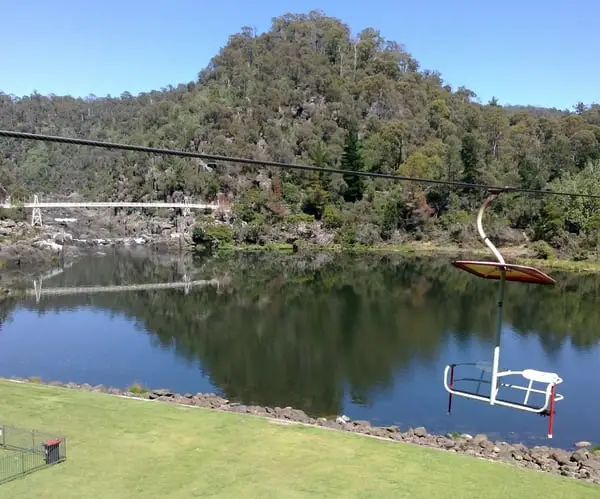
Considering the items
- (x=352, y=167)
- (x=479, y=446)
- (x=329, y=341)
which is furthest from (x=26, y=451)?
(x=352, y=167)

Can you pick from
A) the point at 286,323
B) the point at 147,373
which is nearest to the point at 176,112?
the point at 286,323

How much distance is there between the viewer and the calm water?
14.4m

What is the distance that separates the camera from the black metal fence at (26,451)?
706 cm

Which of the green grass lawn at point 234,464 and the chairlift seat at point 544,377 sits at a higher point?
the chairlift seat at point 544,377

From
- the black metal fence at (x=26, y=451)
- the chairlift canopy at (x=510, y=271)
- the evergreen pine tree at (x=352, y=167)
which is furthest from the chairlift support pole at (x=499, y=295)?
the evergreen pine tree at (x=352, y=167)

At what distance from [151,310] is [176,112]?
51.1 meters

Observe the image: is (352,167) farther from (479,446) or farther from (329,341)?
(479,446)

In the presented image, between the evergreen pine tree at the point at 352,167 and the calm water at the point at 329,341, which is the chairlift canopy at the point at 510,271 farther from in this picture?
the evergreen pine tree at the point at 352,167

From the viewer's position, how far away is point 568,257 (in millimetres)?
39156

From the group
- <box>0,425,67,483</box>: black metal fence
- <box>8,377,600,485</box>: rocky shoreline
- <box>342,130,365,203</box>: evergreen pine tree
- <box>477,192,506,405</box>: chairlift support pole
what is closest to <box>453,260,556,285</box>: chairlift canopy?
<box>477,192,506,405</box>: chairlift support pole

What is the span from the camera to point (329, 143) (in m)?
63.0

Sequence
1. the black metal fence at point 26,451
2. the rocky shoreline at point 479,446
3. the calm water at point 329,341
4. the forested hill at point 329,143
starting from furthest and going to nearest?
the forested hill at point 329,143, the calm water at point 329,341, the rocky shoreline at point 479,446, the black metal fence at point 26,451

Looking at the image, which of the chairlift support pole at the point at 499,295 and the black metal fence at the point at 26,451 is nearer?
the chairlift support pole at the point at 499,295

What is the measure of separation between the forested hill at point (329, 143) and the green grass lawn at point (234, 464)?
3535 cm
